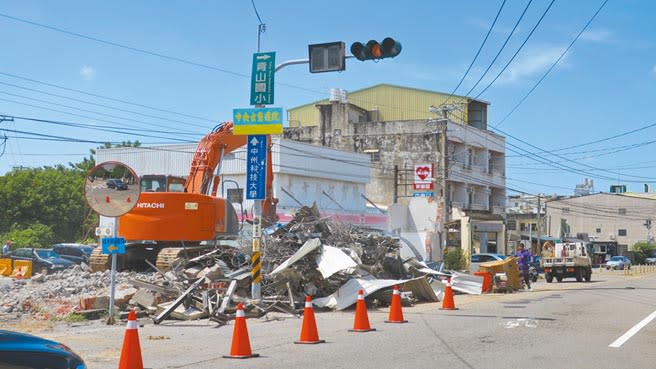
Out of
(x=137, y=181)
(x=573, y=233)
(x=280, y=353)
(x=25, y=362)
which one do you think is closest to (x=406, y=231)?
(x=137, y=181)

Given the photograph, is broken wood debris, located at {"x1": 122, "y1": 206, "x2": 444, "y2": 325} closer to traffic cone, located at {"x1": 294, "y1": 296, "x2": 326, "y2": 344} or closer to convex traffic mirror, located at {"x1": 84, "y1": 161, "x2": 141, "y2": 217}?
convex traffic mirror, located at {"x1": 84, "y1": 161, "x2": 141, "y2": 217}

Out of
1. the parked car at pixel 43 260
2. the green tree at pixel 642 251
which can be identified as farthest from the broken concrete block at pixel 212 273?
the green tree at pixel 642 251

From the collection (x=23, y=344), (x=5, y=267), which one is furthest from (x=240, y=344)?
(x=5, y=267)

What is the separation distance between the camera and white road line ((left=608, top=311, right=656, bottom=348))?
1219 centimetres

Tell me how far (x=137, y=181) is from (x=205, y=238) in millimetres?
7486

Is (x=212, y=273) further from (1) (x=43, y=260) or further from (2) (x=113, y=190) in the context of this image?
(1) (x=43, y=260)

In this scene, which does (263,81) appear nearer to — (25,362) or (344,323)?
(344,323)

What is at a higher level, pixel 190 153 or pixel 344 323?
pixel 190 153

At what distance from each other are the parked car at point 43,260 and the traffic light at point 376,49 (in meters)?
19.8

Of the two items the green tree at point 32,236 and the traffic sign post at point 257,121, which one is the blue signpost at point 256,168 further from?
the green tree at point 32,236

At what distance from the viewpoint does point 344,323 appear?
625 inches

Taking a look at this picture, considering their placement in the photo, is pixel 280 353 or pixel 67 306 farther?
pixel 67 306

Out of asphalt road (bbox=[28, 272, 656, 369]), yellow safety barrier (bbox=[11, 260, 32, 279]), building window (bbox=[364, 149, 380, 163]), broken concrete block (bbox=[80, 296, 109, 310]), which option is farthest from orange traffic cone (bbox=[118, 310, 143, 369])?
building window (bbox=[364, 149, 380, 163])

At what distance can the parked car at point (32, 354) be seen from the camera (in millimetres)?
5629
